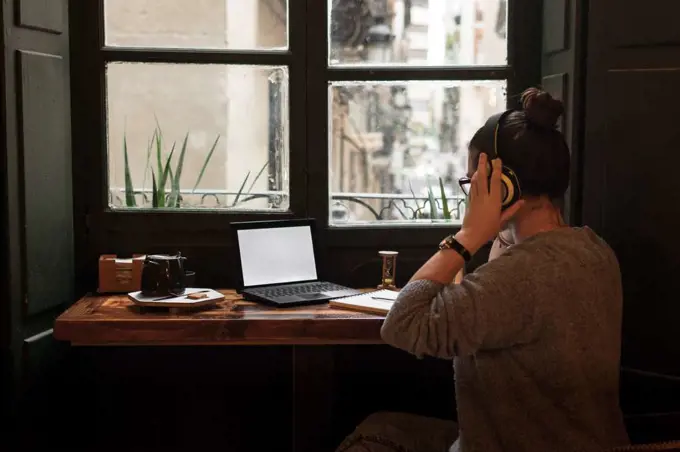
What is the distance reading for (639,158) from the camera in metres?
2.38

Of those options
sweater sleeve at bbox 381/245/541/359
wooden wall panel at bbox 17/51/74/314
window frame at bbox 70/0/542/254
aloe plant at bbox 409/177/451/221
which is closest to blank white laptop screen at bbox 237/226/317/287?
window frame at bbox 70/0/542/254

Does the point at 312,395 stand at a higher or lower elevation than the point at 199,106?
lower

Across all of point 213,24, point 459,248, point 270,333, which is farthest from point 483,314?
point 213,24

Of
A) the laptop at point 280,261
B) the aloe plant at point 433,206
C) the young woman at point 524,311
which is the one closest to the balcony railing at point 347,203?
the aloe plant at point 433,206

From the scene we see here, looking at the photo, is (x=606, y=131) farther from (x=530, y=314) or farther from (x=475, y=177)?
(x=530, y=314)

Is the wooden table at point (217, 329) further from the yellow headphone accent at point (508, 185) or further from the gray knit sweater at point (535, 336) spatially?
the yellow headphone accent at point (508, 185)

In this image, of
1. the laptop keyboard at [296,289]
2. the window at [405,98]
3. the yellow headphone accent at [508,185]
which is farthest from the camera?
the window at [405,98]

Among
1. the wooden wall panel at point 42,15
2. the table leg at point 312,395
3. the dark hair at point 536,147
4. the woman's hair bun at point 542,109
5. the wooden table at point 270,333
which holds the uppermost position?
the wooden wall panel at point 42,15

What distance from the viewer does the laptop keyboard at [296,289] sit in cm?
250

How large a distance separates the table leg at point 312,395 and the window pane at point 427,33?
1.06m

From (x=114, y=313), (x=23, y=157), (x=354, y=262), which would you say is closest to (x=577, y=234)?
(x=354, y=262)

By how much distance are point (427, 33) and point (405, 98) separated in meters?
0.24

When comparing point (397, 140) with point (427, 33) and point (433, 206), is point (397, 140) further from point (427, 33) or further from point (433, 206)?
point (427, 33)

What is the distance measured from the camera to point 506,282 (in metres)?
1.61
